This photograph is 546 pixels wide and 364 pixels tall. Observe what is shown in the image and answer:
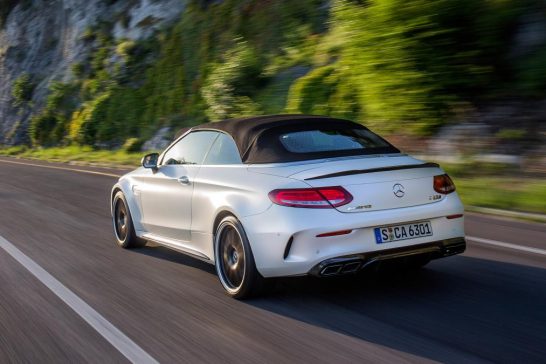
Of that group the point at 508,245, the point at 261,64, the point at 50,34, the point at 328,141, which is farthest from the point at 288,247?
the point at 50,34

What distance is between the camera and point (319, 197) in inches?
203

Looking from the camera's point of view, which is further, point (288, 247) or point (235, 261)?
point (235, 261)

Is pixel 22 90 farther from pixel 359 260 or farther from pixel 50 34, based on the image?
pixel 359 260

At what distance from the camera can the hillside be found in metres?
13.0

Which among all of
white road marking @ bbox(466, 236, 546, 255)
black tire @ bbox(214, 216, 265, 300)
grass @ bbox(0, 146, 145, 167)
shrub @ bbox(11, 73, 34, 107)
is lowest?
grass @ bbox(0, 146, 145, 167)

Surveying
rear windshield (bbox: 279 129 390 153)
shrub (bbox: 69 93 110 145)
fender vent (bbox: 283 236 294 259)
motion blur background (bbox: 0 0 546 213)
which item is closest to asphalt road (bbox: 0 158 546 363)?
fender vent (bbox: 283 236 294 259)

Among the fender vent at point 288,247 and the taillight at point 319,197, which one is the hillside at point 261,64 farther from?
the fender vent at point 288,247

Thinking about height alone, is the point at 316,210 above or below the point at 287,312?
above

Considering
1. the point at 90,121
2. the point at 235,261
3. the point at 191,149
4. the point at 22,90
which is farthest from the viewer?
Answer: the point at 22,90

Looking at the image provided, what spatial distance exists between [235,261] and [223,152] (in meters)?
1.01

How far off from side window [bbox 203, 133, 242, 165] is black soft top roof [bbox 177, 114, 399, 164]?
0.17 ft

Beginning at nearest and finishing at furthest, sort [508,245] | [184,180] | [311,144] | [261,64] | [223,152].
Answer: [311,144]
[223,152]
[184,180]
[508,245]
[261,64]

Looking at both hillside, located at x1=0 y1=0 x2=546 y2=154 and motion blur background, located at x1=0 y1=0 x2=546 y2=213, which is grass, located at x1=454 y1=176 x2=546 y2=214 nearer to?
motion blur background, located at x1=0 y1=0 x2=546 y2=213

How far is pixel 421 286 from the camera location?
5.78 metres
